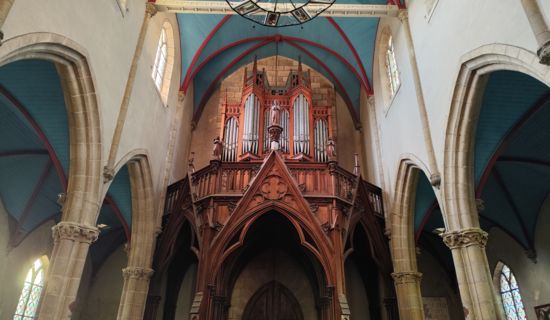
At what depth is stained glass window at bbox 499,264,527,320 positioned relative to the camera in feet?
43.8


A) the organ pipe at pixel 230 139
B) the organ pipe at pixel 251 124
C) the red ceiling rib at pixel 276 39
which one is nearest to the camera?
the organ pipe at pixel 251 124

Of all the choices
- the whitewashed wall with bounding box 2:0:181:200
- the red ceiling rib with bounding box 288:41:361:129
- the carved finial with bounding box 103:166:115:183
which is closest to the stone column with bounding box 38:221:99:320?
the carved finial with bounding box 103:166:115:183

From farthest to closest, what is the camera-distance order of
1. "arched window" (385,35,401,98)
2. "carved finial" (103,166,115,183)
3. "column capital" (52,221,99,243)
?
1. "arched window" (385,35,401,98)
2. "carved finial" (103,166,115,183)
3. "column capital" (52,221,99,243)

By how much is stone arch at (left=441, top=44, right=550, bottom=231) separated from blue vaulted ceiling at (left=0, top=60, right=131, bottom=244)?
825cm

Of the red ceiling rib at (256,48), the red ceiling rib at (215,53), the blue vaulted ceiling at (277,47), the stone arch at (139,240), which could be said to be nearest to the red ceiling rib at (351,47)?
the blue vaulted ceiling at (277,47)

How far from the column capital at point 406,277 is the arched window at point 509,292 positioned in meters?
4.88

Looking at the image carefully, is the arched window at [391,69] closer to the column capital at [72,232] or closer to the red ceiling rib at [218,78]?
the red ceiling rib at [218,78]

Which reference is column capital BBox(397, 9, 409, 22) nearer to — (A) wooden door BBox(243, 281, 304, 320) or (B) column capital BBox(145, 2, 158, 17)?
(B) column capital BBox(145, 2, 158, 17)

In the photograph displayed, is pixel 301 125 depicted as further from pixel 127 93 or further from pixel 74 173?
pixel 74 173

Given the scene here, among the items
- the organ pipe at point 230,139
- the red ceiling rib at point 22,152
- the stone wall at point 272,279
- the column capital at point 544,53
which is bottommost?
the stone wall at point 272,279

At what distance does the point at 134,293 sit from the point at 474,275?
8.30 metres

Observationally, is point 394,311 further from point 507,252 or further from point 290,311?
point 507,252

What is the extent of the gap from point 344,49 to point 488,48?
9.19m

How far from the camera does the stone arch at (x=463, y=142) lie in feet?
25.7
